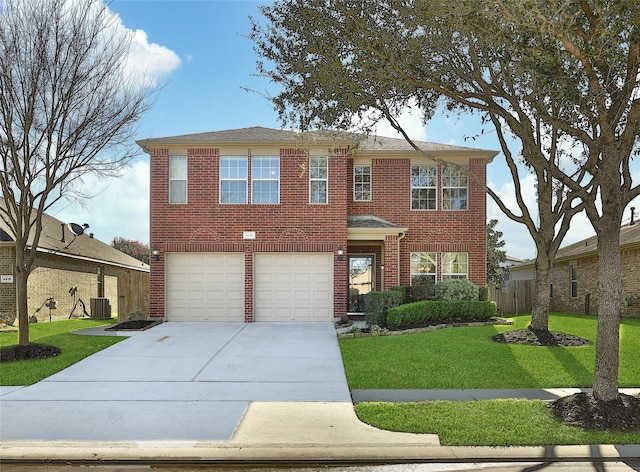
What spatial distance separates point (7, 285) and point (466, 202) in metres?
16.2

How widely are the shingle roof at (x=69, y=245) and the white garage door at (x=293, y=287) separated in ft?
26.9

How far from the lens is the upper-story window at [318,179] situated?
17188 mm

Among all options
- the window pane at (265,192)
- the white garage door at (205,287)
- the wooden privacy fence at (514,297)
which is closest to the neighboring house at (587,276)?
the wooden privacy fence at (514,297)

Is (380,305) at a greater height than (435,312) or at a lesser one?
greater

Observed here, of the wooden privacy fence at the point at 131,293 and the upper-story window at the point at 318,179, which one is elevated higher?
the upper-story window at the point at 318,179

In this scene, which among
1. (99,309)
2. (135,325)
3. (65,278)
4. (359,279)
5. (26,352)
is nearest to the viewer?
(26,352)

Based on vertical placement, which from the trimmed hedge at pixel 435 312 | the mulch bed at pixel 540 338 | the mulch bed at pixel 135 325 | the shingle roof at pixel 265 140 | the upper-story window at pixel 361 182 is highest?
the shingle roof at pixel 265 140

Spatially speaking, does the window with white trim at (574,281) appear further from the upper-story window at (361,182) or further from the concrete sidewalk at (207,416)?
the concrete sidewalk at (207,416)

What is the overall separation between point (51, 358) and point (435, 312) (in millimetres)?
9852

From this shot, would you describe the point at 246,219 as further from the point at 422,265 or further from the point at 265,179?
the point at 422,265

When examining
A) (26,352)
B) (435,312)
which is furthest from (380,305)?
(26,352)

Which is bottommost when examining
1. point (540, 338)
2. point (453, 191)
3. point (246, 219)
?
point (540, 338)

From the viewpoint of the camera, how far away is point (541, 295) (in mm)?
13094

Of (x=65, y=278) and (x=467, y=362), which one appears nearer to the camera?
(x=467, y=362)
